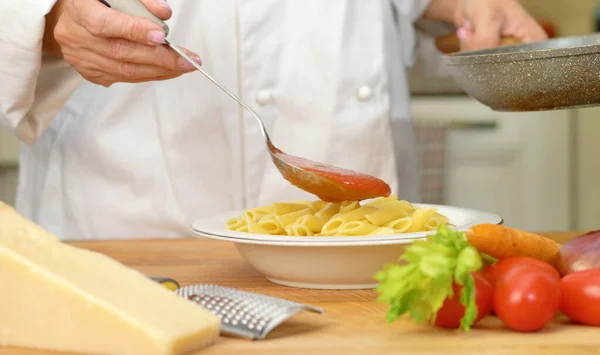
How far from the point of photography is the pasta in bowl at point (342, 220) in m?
0.92

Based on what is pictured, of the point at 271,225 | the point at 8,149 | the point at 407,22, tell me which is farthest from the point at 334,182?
the point at 8,149

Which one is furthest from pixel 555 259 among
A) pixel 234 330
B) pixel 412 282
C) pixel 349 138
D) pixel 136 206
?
pixel 136 206

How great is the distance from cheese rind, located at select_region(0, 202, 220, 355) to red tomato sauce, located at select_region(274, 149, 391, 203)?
0.85 feet

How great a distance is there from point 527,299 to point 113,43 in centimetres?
63

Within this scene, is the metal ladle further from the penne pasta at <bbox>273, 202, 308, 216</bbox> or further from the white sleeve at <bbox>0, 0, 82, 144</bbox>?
the white sleeve at <bbox>0, 0, 82, 144</bbox>

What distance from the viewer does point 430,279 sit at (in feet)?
2.22

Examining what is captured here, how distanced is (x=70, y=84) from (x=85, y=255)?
22.8 inches

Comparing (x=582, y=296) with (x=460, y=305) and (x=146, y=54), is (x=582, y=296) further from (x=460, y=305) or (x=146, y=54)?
(x=146, y=54)

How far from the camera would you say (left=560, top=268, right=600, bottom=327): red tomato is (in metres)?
0.74

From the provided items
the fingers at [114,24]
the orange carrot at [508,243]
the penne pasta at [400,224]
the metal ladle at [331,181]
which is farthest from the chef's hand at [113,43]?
the orange carrot at [508,243]

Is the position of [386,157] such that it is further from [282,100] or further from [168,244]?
[168,244]

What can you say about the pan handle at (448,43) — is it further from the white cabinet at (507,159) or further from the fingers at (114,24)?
the white cabinet at (507,159)

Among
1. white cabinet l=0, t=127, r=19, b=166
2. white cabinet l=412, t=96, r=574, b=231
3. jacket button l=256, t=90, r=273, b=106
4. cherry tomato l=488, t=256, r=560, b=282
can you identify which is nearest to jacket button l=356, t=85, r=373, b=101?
jacket button l=256, t=90, r=273, b=106

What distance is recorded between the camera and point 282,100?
1375mm
